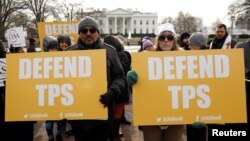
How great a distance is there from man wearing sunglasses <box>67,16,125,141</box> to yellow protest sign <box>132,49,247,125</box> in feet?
0.74

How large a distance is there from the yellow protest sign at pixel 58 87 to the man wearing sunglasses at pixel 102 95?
0.10 metres

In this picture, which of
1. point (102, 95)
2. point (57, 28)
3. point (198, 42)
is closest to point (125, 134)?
point (198, 42)

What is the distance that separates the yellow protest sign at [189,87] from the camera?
3818 millimetres

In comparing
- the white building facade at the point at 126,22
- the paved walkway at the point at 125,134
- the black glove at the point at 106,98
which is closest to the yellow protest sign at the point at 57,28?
the paved walkway at the point at 125,134

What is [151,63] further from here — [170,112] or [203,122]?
[203,122]

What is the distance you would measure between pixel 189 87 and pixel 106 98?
82 cm

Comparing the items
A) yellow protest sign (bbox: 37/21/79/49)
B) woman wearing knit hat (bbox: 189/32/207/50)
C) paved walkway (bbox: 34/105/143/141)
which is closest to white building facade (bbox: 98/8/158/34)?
yellow protest sign (bbox: 37/21/79/49)

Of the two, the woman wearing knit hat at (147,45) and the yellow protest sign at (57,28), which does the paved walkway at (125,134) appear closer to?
the woman wearing knit hat at (147,45)

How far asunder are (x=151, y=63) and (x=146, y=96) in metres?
0.33

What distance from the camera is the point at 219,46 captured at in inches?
289

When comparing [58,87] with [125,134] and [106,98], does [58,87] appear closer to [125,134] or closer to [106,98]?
[106,98]

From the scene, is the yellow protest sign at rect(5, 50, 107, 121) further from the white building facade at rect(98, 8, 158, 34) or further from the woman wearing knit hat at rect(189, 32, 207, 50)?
the white building facade at rect(98, 8, 158, 34)

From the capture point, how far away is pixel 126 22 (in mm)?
133875

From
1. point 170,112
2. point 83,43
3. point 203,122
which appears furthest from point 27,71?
point 203,122
